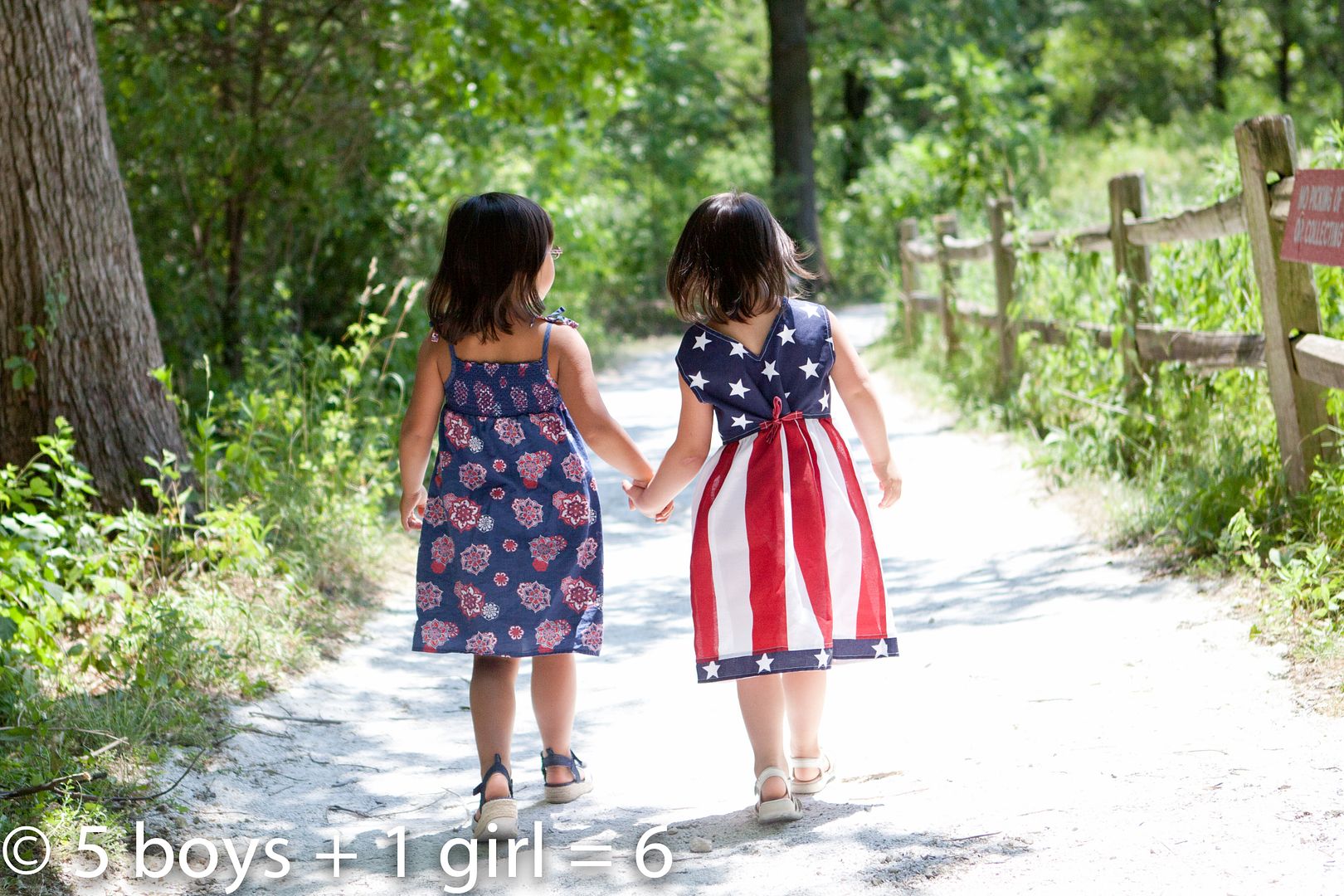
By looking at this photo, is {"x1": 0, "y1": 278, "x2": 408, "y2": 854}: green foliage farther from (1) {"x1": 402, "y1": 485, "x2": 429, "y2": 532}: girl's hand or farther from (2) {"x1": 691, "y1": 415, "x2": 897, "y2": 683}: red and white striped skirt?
(2) {"x1": 691, "y1": 415, "x2": 897, "y2": 683}: red and white striped skirt

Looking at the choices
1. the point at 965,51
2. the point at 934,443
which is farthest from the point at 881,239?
the point at 934,443

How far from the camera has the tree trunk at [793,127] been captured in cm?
1919

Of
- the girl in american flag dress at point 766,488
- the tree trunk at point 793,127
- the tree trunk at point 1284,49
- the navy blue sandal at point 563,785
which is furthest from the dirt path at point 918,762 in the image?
the tree trunk at point 1284,49

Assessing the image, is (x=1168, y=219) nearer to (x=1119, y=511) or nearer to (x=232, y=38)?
(x=1119, y=511)

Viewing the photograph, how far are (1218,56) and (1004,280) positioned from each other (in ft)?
78.1

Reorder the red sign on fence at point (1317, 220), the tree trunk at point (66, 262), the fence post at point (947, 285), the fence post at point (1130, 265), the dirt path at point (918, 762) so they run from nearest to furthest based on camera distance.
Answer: the dirt path at point (918, 762), the red sign on fence at point (1317, 220), the tree trunk at point (66, 262), the fence post at point (1130, 265), the fence post at point (947, 285)

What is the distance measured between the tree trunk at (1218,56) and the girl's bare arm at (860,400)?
2811cm

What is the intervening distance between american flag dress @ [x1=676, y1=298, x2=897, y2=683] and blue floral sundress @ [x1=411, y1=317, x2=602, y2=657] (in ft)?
0.99

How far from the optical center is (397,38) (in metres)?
8.80

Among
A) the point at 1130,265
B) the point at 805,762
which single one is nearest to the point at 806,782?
the point at 805,762

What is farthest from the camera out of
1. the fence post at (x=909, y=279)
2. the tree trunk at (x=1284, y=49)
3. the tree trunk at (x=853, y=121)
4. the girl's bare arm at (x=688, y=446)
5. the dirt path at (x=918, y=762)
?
the tree trunk at (x=1284, y=49)

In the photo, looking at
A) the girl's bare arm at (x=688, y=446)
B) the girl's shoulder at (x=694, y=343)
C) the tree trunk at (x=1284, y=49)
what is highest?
the tree trunk at (x=1284, y=49)

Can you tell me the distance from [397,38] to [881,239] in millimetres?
12450

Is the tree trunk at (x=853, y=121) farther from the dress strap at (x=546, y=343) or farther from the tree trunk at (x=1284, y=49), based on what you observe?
the dress strap at (x=546, y=343)
